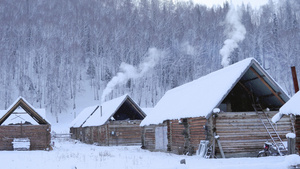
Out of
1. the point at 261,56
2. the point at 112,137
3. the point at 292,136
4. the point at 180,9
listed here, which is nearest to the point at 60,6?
the point at 180,9

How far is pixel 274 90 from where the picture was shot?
21.0m

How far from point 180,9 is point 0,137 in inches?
3152

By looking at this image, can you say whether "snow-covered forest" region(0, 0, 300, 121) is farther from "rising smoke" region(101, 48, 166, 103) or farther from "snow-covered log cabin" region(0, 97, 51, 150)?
"snow-covered log cabin" region(0, 97, 51, 150)

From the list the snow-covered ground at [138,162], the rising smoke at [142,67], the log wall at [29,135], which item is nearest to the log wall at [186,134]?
the snow-covered ground at [138,162]

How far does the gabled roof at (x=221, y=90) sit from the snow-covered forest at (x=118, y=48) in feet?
153

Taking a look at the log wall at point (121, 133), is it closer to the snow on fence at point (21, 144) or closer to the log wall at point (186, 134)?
the snow on fence at point (21, 144)

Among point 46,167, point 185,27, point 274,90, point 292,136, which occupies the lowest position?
point 46,167

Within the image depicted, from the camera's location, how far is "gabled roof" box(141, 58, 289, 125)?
19734 millimetres

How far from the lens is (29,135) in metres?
30.9

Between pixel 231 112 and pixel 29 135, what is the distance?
727 inches

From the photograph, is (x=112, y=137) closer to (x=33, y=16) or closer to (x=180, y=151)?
(x=180, y=151)

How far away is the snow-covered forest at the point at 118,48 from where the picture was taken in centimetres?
7606

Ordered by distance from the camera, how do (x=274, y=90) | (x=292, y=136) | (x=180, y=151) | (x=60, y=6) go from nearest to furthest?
(x=292, y=136), (x=274, y=90), (x=180, y=151), (x=60, y=6)

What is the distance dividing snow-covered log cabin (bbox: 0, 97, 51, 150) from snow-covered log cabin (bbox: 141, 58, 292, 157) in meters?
11.5
